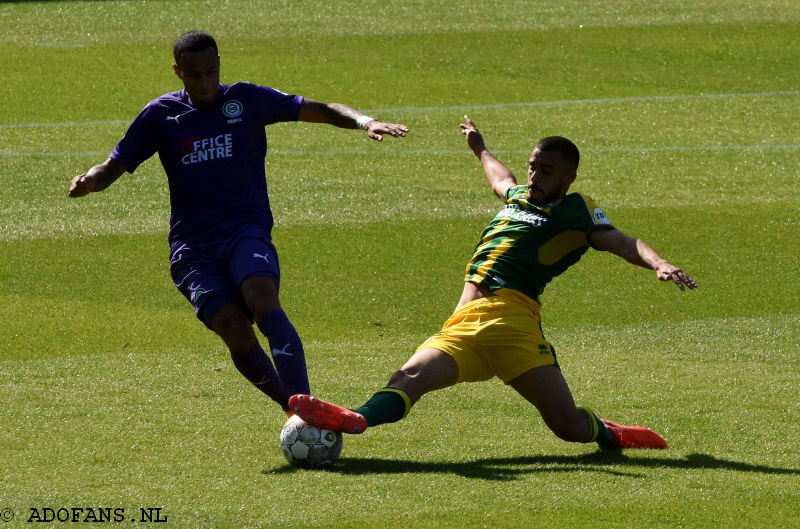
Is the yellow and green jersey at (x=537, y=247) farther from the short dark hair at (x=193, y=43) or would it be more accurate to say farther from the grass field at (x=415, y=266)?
the short dark hair at (x=193, y=43)

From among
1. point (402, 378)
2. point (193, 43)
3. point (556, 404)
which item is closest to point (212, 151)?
point (193, 43)

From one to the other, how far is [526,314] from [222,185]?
200 cm

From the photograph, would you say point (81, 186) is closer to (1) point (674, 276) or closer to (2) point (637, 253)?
(2) point (637, 253)

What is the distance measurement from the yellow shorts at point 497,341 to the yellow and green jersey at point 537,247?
120mm

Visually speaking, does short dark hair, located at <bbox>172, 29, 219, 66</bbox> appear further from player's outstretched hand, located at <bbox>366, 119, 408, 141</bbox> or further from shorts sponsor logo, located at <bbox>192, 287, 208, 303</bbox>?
shorts sponsor logo, located at <bbox>192, 287, 208, 303</bbox>

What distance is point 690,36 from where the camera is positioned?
2092 cm

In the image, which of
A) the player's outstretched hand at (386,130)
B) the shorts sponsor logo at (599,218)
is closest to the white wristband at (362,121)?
the player's outstretched hand at (386,130)

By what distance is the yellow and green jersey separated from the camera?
7.22 meters

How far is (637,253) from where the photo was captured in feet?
22.0

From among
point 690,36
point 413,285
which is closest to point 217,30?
point 690,36

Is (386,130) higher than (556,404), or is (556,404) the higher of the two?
(386,130)

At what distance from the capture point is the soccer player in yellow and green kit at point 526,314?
6.90m

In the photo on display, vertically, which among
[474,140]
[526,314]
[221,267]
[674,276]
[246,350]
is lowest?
[246,350]

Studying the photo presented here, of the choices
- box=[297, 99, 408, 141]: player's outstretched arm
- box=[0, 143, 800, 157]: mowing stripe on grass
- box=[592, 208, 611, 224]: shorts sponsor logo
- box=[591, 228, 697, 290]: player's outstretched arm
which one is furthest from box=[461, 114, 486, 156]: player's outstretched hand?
box=[0, 143, 800, 157]: mowing stripe on grass
